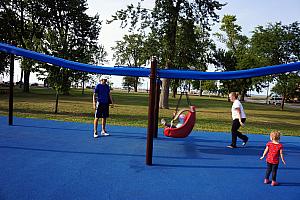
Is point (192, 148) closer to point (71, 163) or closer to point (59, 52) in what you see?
point (71, 163)

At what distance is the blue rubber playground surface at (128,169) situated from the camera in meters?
A: 4.61

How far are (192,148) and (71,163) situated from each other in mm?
3860

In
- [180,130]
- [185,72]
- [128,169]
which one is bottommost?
[128,169]

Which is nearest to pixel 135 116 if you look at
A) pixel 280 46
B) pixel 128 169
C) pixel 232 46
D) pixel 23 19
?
pixel 128 169

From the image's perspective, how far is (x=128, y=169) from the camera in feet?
19.5

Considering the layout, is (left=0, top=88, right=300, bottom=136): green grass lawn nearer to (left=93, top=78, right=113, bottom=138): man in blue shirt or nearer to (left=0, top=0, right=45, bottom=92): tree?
(left=93, top=78, right=113, bottom=138): man in blue shirt

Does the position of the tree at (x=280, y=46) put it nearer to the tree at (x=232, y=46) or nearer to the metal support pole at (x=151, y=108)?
the tree at (x=232, y=46)

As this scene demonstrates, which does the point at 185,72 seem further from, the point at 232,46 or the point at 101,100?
the point at 232,46

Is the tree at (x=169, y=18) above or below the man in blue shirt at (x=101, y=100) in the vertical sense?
above

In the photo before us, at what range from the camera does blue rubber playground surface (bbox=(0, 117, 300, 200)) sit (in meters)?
4.61

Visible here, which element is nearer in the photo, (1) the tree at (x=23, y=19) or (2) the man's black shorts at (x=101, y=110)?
(2) the man's black shorts at (x=101, y=110)

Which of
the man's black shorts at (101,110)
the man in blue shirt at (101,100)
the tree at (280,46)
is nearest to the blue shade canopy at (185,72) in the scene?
the man in blue shirt at (101,100)

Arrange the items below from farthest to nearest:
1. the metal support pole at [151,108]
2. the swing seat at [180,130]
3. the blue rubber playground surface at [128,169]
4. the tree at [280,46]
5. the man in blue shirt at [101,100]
→ the tree at [280,46]
the man in blue shirt at [101,100]
the swing seat at [180,130]
the metal support pole at [151,108]
the blue rubber playground surface at [128,169]

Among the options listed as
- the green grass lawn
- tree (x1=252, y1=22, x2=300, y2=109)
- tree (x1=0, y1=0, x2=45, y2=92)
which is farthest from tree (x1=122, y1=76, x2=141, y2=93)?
the green grass lawn
